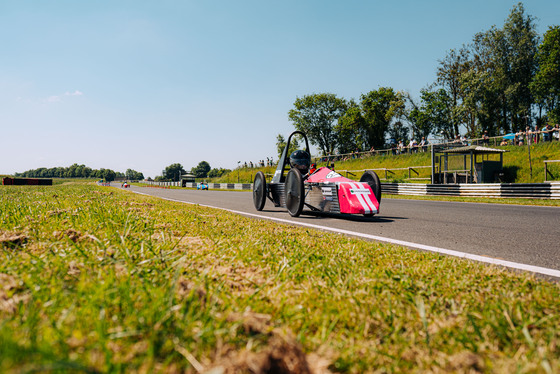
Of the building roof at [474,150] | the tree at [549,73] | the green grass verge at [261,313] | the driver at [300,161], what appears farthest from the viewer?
the tree at [549,73]

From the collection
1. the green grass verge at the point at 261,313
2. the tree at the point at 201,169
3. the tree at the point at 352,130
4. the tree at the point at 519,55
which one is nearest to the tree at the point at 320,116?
the tree at the point at 352,130

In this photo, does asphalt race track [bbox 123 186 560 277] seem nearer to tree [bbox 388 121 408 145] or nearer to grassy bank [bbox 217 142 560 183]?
grassy bank [bbox 217 142 560 183]

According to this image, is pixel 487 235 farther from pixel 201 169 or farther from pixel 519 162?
pixel 201 169

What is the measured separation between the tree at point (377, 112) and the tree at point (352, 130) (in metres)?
1.00

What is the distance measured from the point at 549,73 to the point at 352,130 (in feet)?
103

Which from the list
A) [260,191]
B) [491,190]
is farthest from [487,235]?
[491,190]

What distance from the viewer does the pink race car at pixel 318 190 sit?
669 cm

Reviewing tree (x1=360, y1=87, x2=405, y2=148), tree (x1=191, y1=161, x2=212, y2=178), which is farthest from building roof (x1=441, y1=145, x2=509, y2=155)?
tree (x1=191, y1=161, x2=212, y2=178)

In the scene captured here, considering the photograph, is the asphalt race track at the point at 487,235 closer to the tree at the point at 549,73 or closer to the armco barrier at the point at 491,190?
the armco barrier at the point at 491,190

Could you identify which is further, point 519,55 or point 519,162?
point 519,55

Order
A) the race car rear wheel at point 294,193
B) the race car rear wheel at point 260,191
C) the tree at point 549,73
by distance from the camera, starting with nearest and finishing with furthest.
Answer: the race car rear wheel at point 294,193 < the race car rear wheel at point 260,191 < the tree at point 549,73

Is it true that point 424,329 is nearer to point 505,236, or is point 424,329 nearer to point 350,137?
point 505,236

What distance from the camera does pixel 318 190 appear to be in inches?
296

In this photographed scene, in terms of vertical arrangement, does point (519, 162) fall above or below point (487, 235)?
above
